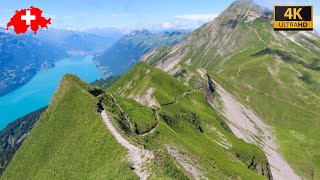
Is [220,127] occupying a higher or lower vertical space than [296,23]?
lower

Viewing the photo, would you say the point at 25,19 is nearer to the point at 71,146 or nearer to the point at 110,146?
the point at 110,146

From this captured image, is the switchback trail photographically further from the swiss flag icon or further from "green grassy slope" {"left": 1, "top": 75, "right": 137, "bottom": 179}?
the swiss flag icon

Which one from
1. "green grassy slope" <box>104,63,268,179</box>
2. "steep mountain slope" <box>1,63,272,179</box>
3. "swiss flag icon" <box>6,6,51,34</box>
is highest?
"swiss flag icon" <box>6,6,51,34</box>

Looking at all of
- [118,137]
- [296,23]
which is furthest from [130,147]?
[296,23]

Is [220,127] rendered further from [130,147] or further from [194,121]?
[130,147]

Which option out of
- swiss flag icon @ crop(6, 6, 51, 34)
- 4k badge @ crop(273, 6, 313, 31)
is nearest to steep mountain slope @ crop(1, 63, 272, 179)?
swiss flag icon @ crop(6, 6, 51, 34)

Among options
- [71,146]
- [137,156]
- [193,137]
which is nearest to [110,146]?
[137,156]
